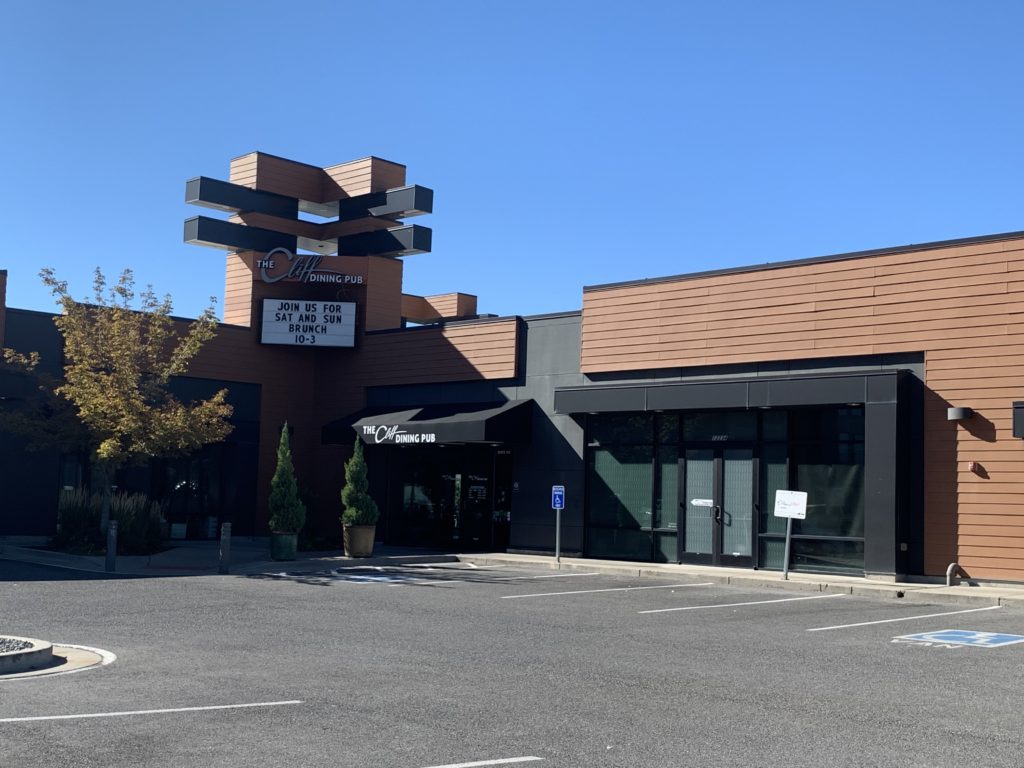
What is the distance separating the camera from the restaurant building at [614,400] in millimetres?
20344

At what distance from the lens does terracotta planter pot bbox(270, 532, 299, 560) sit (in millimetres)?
23797

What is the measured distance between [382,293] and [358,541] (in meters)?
8.96

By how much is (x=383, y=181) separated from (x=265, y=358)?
6154 millimetres

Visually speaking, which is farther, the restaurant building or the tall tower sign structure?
the tall tower sign structure

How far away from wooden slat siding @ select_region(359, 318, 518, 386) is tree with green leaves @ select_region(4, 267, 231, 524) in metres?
5.26

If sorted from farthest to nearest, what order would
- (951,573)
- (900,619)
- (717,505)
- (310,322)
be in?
(310,322)
(717,505)
(951,573)
(900,619)

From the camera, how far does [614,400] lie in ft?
80.3

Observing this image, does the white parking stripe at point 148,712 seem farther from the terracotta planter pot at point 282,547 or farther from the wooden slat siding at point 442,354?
the wooden slat siding at point 442,354

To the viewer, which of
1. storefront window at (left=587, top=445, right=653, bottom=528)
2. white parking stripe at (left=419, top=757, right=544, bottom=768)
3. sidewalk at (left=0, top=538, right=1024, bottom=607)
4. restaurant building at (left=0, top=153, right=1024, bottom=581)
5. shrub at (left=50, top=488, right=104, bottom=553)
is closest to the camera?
white parking stripe at (left=419, top=757, right=544, bottom=768)

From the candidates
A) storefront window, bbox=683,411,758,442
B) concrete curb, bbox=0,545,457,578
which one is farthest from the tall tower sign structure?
storefront window, bbox=683,411,758,442

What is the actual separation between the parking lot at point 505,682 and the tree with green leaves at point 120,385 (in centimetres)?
597

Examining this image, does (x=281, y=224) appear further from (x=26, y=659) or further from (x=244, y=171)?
(x=26, y=659)

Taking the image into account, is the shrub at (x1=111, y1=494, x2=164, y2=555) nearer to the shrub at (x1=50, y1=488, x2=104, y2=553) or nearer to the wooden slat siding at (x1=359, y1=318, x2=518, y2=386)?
the shrub at (x1=50, y1=488, x2=104, y2=553)

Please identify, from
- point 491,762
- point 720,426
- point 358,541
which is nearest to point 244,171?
point 358,541
